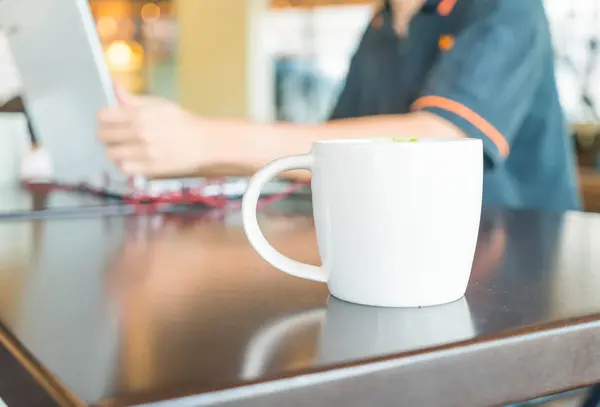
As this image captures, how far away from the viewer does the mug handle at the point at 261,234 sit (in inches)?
18.1

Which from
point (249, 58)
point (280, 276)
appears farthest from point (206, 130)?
point (249, 58)

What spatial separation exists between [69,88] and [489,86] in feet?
1.95

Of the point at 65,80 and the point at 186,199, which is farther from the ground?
the point at 65,80

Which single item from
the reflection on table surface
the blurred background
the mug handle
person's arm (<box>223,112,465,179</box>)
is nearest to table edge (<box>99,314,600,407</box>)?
the reflection on table surface

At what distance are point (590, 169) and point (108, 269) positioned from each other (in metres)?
2.45

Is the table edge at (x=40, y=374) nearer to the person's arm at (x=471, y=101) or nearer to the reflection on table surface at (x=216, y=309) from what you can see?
the reflection on table surface at (x=216, y=309)

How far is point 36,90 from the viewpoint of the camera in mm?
1133

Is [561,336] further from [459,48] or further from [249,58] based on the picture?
[249,58]

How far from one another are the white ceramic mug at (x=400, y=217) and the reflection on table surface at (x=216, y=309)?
15 mm

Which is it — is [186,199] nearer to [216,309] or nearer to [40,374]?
[216,309]

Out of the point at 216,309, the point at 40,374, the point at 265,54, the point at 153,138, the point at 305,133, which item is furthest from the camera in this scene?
the point at 265,54

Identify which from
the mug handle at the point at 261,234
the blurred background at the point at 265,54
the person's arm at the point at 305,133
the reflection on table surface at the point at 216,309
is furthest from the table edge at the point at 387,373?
the blurred background at the point at 265,54

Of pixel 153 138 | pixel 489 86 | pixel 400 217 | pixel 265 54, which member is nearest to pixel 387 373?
pixel 400 217

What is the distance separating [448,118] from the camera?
1.00 metres
